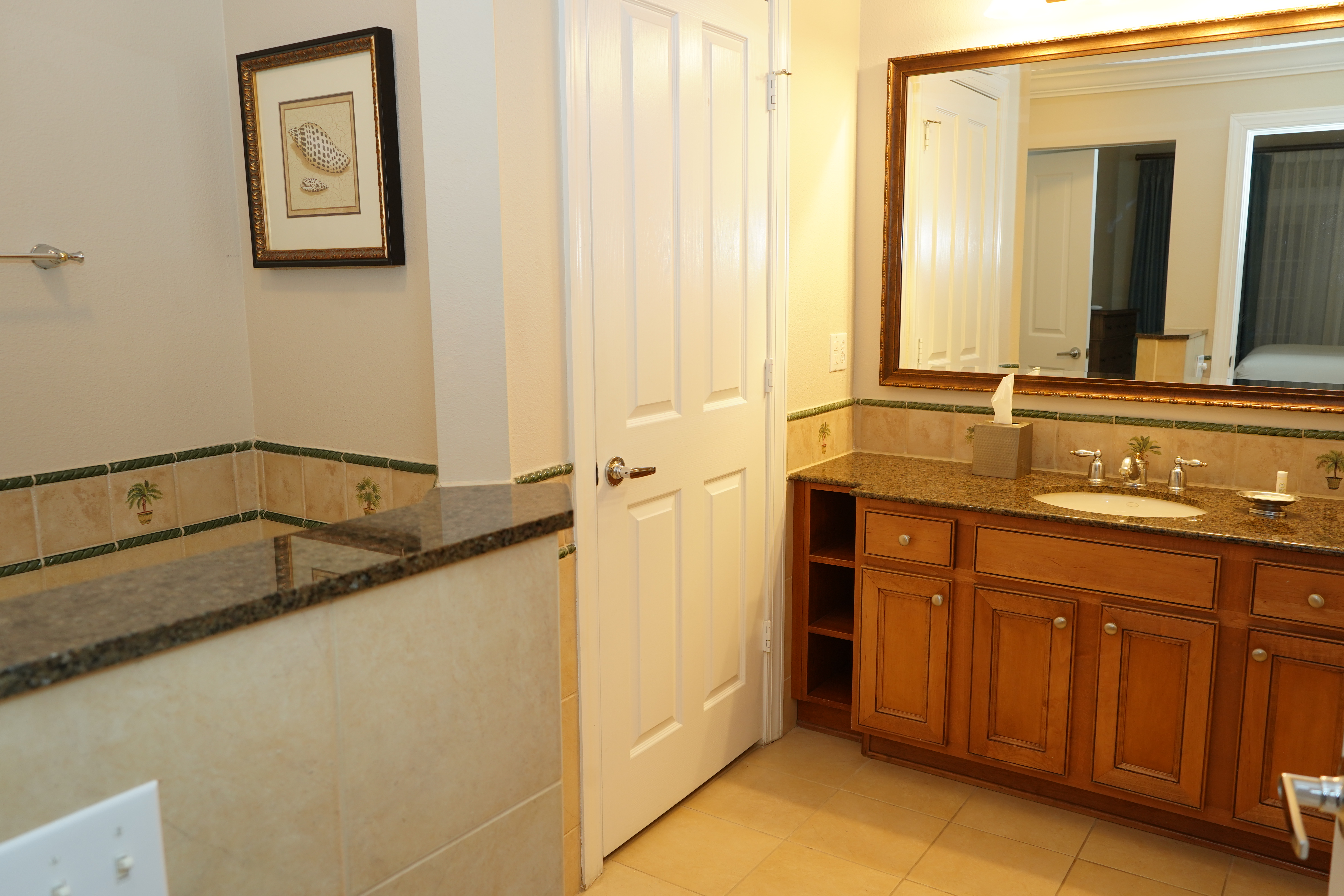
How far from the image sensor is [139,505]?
238 cm

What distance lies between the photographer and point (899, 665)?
2773 millimetres

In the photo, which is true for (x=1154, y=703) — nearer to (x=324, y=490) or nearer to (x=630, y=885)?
(x=630, y=885)

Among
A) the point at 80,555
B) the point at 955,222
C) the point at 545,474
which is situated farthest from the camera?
the point at 955,222

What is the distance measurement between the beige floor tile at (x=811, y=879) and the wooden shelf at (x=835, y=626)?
0.70 meters

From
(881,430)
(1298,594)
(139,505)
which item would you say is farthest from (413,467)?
(1298,594)

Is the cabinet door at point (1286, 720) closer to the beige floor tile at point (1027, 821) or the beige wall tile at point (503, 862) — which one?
the beige floor tile at point (1027, 821)

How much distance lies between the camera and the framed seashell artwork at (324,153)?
222cm

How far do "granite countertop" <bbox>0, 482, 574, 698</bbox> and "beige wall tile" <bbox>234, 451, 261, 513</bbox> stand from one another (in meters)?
1.39

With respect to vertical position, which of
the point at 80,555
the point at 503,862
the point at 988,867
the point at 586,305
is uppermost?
the point at 586,305

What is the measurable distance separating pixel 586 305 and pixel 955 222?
1487 mm

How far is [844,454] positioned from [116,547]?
216 centimetres

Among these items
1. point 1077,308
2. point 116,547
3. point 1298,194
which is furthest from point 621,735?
point 1298,194

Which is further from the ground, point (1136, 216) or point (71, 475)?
point (1136, 216)

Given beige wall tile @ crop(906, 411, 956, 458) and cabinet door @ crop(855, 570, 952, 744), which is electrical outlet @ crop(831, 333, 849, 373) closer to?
beige wall tile @ crop(906, 411, 956, 458)
